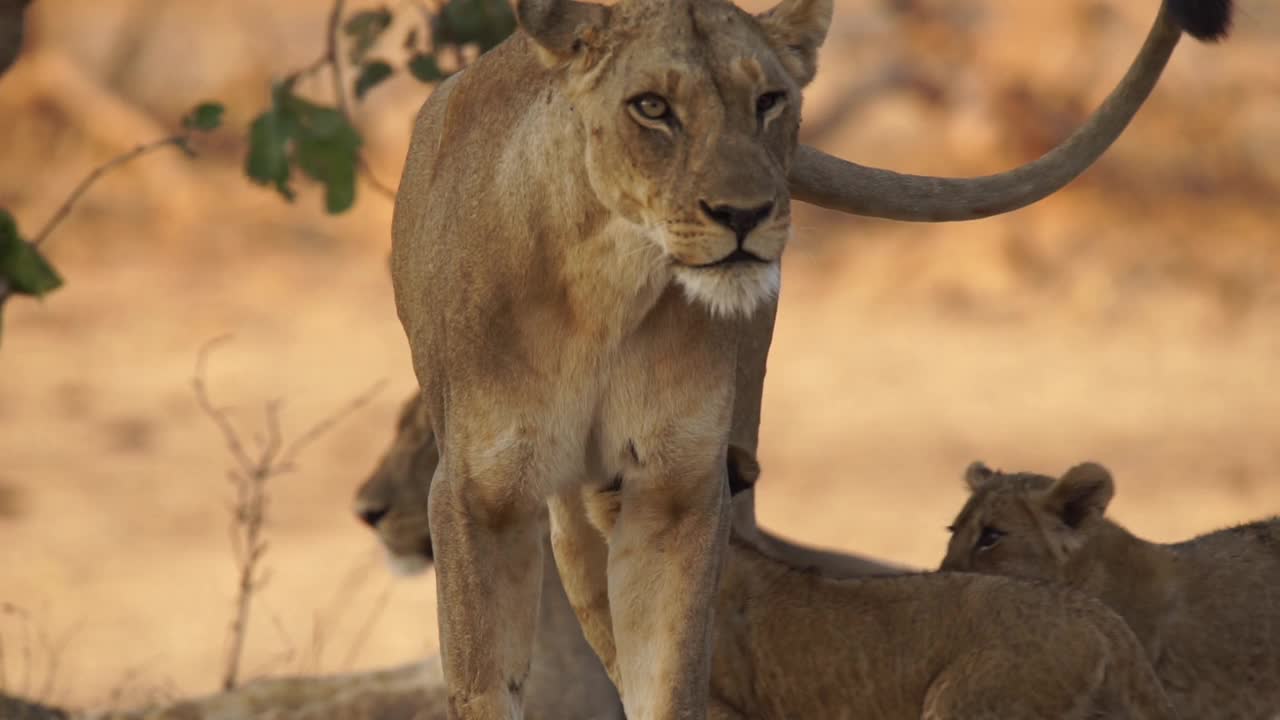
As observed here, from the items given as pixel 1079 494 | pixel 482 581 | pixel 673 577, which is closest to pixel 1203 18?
pixel 1079 494

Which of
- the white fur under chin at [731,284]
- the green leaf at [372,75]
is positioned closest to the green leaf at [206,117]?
the green leaf at [372,75]

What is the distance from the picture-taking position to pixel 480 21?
19.0 feet

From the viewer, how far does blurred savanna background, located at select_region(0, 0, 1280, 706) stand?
11.4m

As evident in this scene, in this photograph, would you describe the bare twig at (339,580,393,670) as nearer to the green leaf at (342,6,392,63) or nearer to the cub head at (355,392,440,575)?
the cub head at (355,392,440,575)

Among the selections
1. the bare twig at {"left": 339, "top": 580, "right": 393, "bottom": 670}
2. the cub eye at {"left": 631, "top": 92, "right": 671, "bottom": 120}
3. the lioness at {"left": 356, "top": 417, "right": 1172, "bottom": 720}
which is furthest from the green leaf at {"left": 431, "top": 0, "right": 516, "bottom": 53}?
the bare twig at {"left": 339, "top": 580, "right": 393, "bottom": 670}

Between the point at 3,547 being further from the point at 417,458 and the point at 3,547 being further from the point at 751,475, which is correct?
the point at 751,475

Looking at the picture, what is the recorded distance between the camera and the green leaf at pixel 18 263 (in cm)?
534

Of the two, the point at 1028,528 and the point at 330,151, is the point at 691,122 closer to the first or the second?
the point at 1028,528

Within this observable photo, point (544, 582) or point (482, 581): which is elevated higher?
point (482, 581)

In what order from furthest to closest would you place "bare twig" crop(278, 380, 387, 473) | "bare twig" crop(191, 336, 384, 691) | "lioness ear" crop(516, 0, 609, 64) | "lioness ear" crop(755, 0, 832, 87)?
"bare twig" crop(278, 380, 387, 473)
"bare twig" crop(191, 336, 384, 691)
"lioness ear" crop(755, 0, 832, 87)
"lioness ear" crop(516, 0, 609, 64)

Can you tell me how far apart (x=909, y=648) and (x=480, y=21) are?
237 cm

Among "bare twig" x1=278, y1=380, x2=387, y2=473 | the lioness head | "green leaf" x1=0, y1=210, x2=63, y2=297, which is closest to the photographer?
the lioness head

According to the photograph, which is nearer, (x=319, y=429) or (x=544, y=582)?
(x=544, y=582)

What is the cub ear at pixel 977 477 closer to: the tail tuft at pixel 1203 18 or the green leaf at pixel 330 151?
the tail tuft at pixel 1203 18
